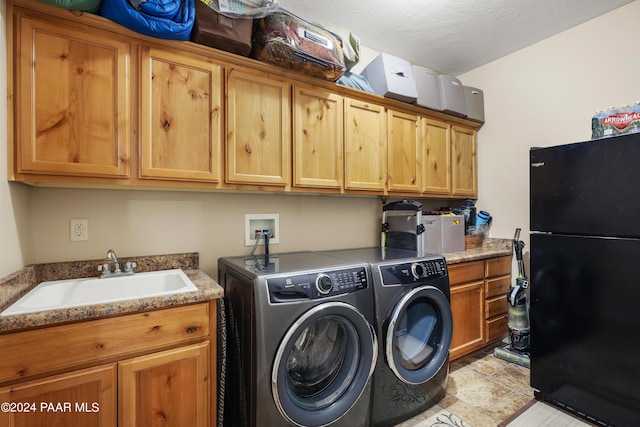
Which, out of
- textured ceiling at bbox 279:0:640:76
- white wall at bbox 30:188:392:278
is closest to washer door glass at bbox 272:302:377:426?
white wall at bbox 30:188:392:278

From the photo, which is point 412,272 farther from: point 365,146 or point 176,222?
point 176,222

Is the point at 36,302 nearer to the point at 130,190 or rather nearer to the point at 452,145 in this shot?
the point at 130,190

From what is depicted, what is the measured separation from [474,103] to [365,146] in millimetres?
1472

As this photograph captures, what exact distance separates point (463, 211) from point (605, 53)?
5.12ft

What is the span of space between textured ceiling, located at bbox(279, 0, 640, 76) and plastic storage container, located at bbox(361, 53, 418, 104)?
0.28 meters

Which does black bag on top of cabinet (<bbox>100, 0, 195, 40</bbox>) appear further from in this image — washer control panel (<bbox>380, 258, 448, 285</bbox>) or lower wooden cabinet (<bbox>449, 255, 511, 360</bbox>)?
lower wooden cabinet (<bbox>449, 255, 511, 360</bbox>)

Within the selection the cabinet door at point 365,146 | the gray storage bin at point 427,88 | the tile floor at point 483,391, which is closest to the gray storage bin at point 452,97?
the gray storage bin at point 427,88

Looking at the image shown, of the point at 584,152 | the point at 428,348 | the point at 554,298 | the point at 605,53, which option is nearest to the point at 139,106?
the point at 428,348

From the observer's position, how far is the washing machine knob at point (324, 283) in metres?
1.41

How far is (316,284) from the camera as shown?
4.62 feet

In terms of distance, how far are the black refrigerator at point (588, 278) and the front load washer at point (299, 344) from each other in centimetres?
122

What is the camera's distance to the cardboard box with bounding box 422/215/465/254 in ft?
7.92

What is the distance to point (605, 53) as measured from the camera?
2238 millimetres

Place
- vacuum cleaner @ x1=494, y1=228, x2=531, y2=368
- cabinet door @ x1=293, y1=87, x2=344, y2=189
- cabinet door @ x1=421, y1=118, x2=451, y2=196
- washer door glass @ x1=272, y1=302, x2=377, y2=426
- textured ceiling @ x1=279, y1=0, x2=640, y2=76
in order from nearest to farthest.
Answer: washer door glass @ x1=272, y1=302, x2=377, y2=426 < cabinet door @ x1=293, y1=87, x2=344, y2=189 < textured ceiling @ x1=279, y1=0, x2=640, y2=76 < vacuum cleaner @ x1=494, y1=228, x2=531, y2=368 < cabinet door @ x1=421, y1=118, x2=451, y2=196
